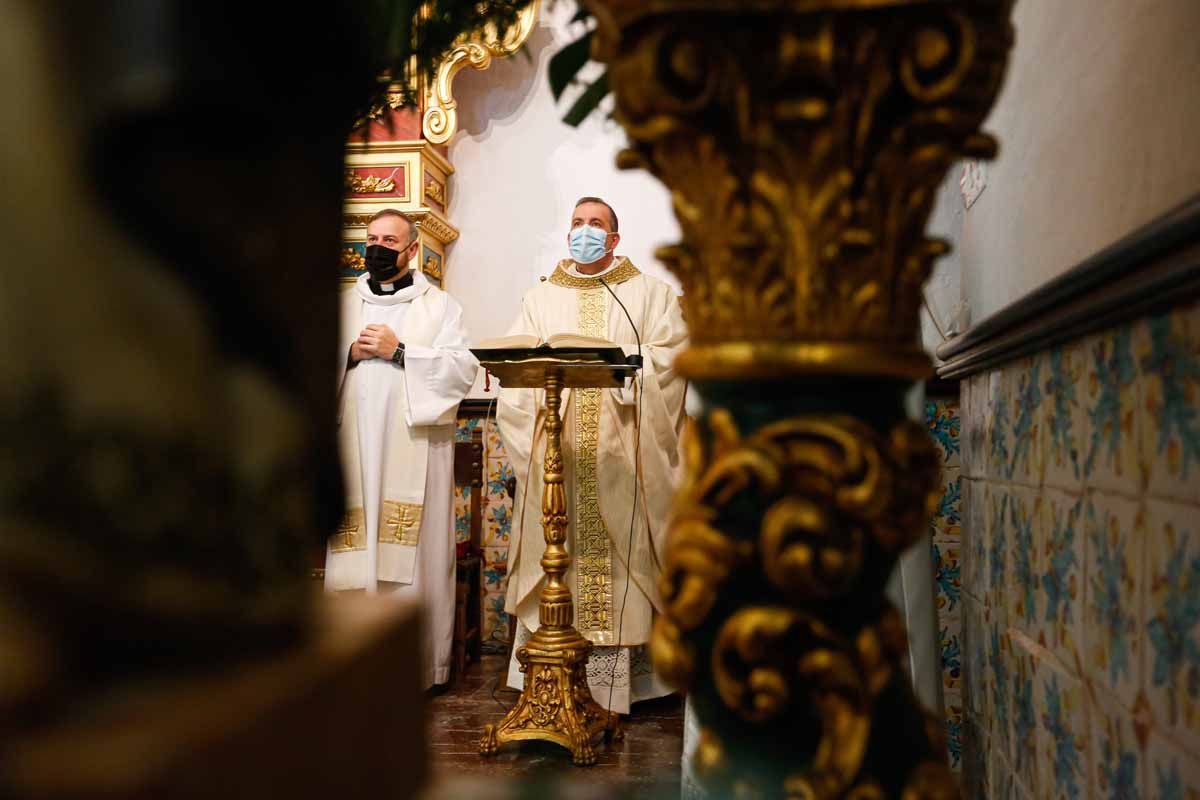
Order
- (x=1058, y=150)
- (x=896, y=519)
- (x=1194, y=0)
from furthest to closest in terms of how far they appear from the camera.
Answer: (x=1058, y=150) < (x=1194, y=0) < (x=896, y=519)

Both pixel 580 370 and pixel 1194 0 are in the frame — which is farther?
pixel 580 370

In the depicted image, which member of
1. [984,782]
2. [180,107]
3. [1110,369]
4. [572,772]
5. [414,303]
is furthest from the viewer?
[414,303]

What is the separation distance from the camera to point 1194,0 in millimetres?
728

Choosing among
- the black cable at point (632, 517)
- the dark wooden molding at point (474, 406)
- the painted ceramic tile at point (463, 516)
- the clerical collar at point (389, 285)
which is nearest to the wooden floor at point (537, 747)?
the black cable at point (632, 517)

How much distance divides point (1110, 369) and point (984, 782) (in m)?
0.98

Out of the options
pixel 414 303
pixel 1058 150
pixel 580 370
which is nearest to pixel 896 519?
pixel 1058 150

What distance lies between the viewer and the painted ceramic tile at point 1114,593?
30.8 inches

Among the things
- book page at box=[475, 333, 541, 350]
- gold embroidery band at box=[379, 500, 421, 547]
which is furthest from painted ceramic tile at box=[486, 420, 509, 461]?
book page at box=[475, 333, 541, 350]

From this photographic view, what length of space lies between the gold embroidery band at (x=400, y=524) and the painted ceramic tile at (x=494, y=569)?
3.20ft

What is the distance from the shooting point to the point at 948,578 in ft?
8.04

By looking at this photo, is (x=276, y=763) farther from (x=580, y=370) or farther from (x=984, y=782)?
(x=580, y=370)

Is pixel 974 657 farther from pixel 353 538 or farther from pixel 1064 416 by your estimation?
pixel 353 538

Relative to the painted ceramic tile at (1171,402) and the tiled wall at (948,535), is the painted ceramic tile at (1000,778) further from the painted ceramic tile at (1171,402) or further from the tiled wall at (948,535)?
the tiled wall at (948,535)

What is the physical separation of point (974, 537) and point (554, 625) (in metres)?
1.34
